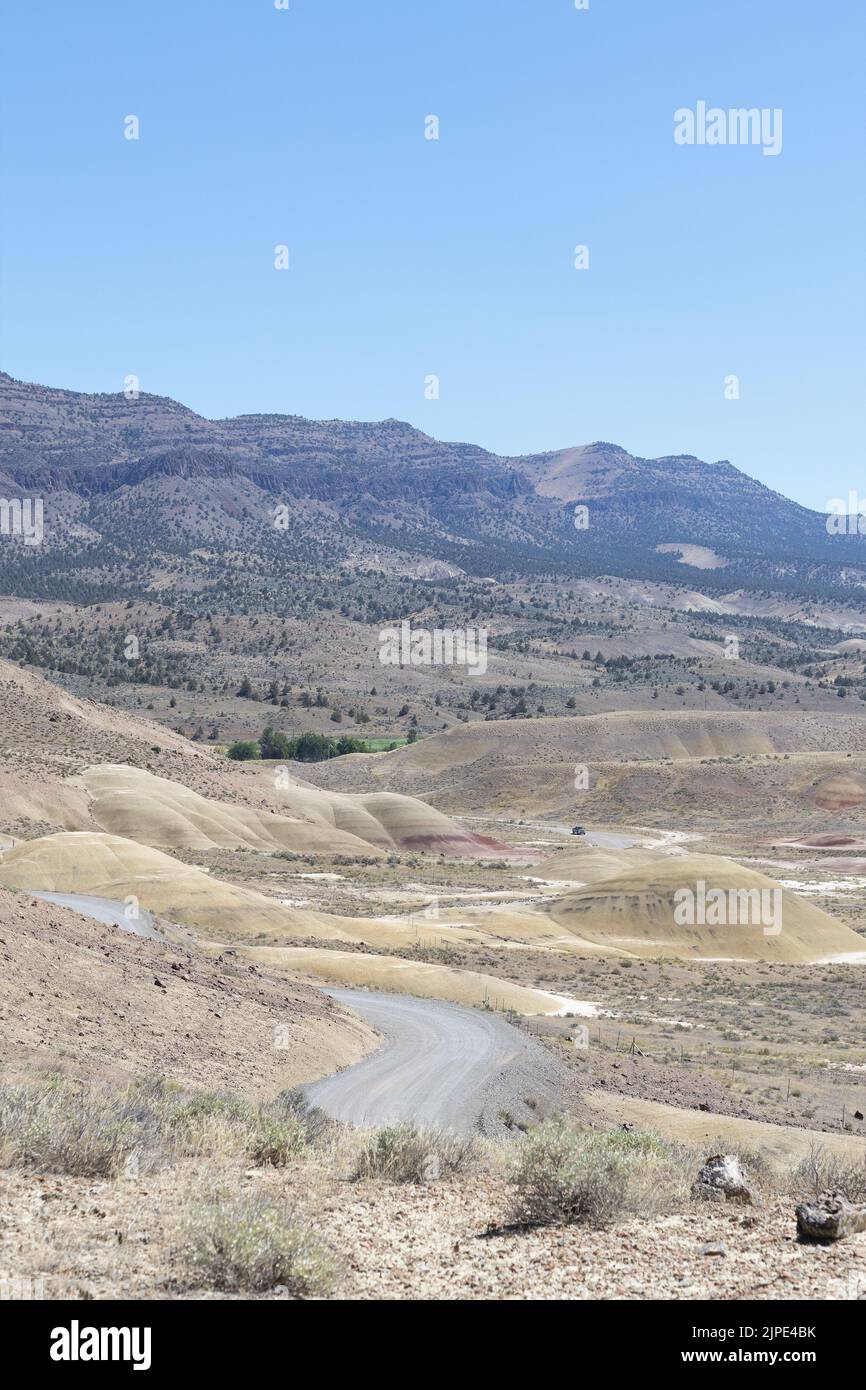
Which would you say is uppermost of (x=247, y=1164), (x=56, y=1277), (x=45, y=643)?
(x=45, y=643)

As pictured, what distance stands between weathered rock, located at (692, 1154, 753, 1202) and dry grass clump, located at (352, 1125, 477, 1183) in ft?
8.51

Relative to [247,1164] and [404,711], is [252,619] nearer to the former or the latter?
[404,711]

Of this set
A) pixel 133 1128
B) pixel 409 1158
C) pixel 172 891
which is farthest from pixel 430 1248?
pixel 172 891

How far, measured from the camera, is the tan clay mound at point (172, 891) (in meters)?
48.0

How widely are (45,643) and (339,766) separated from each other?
6282 cm

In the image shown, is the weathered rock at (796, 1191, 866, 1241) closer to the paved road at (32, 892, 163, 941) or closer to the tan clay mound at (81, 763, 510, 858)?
the paved road at (32, 892, 163, 941)

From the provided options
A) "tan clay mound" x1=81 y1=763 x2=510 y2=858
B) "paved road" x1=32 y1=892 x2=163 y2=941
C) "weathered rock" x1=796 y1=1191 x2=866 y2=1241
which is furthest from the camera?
"tan clay mound" x1=81 y1=763 x2=510 y2=858

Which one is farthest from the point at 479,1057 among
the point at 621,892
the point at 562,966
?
the point at 621,892

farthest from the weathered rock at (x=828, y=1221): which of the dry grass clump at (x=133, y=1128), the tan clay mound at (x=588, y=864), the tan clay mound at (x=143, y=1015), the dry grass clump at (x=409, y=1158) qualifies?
the tan clay mound at (x=588, y=864)

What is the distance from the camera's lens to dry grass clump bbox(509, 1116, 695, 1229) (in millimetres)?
11531

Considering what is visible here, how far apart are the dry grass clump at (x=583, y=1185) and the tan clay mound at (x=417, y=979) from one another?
76.5 ft

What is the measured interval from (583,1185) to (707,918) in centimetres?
4723

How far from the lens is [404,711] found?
158m

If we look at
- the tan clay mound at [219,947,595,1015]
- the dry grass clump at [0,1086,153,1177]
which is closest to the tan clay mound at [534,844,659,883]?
the tan clay mound at [219,947,595,1015]
